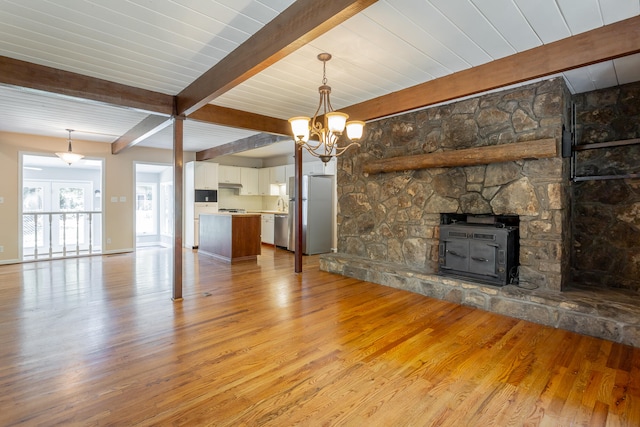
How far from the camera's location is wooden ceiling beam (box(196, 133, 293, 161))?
5.66 metres

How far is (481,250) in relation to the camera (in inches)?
141

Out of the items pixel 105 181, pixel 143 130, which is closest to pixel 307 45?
pixel 143 130

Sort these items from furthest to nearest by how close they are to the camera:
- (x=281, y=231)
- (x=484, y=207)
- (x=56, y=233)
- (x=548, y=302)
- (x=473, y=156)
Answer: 1. (x=56, y=233)
2. (x=281, y=231)
3. (x=484, y=207)
4. (x=473, y=156)
5. (x=548, y=302)

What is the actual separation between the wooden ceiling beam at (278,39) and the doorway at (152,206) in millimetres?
8071

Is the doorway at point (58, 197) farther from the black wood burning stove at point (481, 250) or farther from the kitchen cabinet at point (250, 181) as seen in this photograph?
the black wood burning stove at point (481, 250)

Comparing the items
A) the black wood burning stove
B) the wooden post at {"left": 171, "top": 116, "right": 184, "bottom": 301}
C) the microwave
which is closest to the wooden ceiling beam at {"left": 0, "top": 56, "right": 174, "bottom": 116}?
the wooden post at {"left": 171, "top": 116, "right": 184, "bottom": 301}

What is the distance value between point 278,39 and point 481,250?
9.77 ft

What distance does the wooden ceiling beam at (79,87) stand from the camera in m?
2.85

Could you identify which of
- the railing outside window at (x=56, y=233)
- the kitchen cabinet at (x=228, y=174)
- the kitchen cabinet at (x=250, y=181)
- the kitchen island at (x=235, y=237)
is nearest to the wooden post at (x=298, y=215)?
the kitchen island at (x=235, y=237)

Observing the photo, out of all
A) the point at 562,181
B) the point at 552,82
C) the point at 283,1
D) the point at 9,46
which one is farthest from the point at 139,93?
the point at 562,181

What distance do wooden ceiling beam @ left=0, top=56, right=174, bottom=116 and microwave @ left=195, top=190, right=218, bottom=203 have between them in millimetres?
4451

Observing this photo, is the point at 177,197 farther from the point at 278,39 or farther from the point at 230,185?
the point at 230,185

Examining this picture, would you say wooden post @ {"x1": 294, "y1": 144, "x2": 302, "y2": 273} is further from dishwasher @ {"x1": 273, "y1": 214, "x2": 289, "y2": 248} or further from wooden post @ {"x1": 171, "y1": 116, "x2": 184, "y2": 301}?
dishwasher @ {"x1": 273, "y1": 214, "x2": 289, "y2": 248}

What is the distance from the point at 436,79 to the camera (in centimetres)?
330
